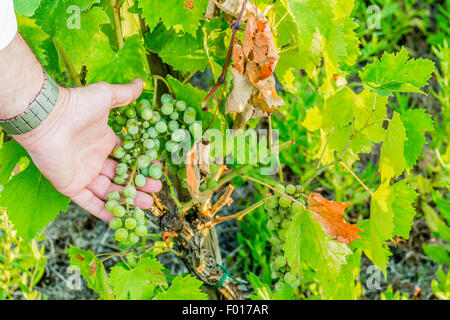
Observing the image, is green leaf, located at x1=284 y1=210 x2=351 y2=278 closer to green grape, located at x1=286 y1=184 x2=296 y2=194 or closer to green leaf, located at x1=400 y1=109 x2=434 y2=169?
green grape, located at x1=286 y1=184 x2=296 y2=194

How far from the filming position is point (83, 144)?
32.5 inches

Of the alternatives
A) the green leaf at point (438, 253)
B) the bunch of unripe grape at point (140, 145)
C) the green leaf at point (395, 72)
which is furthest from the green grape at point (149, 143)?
the green leaf at point (438, 253)

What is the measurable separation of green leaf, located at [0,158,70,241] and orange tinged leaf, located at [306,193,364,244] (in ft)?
1.55

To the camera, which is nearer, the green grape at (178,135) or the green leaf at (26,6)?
the green leaf at (26,6)

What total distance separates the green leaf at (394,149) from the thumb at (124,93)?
0.42 m

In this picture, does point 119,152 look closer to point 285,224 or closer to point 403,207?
point 285,224

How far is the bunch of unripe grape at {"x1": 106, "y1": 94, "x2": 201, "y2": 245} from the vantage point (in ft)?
2.43

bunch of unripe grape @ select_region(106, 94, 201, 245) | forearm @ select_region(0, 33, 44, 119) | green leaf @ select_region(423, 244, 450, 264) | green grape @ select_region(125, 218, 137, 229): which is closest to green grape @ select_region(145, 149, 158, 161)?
bunch of unripe grape @ select_region(106, 94, 201, 245)

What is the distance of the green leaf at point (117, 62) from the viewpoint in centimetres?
70

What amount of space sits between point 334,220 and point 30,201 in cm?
55

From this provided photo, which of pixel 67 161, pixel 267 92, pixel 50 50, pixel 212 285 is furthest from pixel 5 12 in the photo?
pixel 212 285

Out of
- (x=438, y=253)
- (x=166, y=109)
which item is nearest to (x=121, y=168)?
(x=166, y=109)

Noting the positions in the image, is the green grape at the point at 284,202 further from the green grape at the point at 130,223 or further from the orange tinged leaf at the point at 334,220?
the green grape at the point at 130,223

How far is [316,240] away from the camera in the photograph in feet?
2.41
